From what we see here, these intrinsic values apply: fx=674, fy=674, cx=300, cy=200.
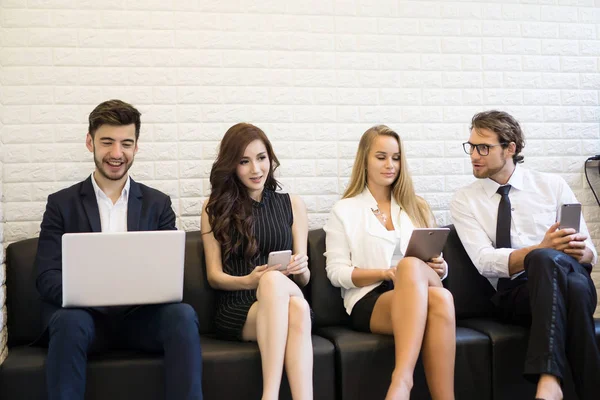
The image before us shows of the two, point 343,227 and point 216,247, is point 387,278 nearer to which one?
point 343,227

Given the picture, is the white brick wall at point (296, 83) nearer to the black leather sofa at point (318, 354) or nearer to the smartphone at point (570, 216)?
the black leather sofa at point (318, 354)

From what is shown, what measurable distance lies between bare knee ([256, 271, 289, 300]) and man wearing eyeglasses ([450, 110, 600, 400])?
100 cm

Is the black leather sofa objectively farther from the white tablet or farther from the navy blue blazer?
the white tablet

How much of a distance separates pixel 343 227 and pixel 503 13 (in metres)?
1.61

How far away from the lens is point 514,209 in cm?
331

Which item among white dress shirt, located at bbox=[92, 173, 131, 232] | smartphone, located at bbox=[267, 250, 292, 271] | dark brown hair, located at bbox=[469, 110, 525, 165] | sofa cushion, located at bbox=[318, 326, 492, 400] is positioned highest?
dark brown hair, located at bbox=[469, 110, 525, 165]

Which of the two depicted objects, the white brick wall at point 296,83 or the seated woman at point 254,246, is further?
the white brick wall at point 296,83

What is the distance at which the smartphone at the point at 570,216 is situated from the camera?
296 centimetres

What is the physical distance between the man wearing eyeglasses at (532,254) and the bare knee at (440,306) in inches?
13.2

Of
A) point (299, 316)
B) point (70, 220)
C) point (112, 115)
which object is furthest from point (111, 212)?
point (299, 316)

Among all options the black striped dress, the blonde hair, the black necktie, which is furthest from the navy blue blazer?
the black necktie

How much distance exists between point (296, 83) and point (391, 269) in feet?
3.77

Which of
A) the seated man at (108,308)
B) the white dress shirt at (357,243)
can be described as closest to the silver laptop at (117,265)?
the seated man at (108,308)

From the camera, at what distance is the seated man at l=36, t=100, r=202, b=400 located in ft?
7.78
